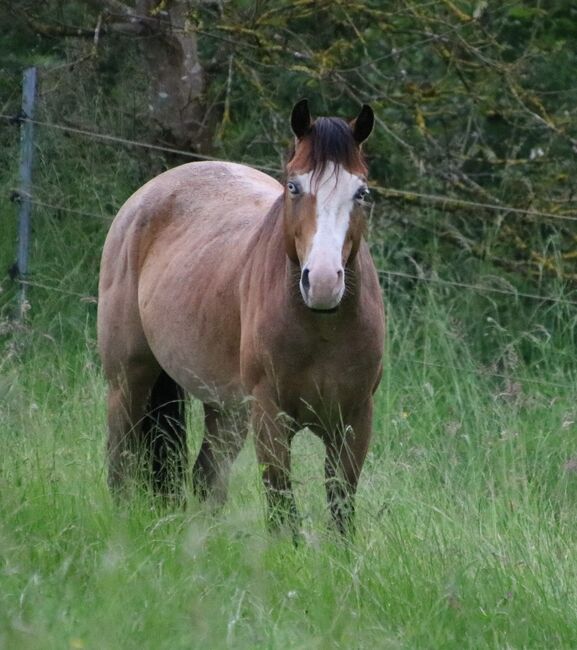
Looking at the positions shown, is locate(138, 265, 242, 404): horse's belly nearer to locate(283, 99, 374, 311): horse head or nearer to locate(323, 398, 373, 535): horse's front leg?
locate(323, 398, 373, 535): horse's front leg

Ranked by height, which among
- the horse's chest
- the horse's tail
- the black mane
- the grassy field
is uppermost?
the black mane

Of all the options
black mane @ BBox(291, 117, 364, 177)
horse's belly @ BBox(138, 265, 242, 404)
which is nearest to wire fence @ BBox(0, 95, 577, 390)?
horse's belly @ BBox(138, 265, 242, 404)

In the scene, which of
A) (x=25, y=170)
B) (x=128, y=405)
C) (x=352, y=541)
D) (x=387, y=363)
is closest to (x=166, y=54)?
(x=25, y=170)

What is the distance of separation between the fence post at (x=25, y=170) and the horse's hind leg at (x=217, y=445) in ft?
8.69

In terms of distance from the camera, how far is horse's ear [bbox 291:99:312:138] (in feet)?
15.6

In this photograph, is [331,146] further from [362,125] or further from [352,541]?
[352,541]

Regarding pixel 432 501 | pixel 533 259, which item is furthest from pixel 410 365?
pixel 432 501

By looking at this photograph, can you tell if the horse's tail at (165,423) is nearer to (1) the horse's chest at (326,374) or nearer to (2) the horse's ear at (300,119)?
(1) the horse's chest at (326,374)

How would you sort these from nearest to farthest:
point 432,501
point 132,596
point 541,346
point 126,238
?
point 132,596
point 432,501
point 126,238
point 541,346

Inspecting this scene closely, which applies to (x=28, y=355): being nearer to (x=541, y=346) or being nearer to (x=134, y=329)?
(x=134, y=329)

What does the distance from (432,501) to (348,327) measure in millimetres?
770

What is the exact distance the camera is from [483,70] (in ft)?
26.7

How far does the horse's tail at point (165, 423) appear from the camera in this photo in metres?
6.14

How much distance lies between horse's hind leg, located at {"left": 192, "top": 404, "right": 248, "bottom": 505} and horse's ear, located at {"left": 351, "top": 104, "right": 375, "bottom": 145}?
1.35 m
